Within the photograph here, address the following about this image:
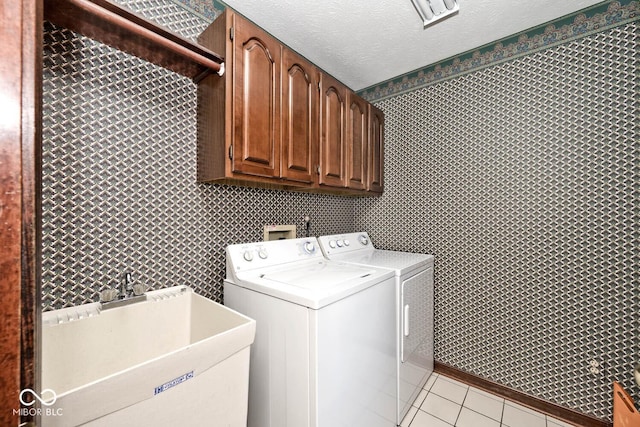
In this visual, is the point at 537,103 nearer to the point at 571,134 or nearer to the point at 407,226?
the point at 571,134

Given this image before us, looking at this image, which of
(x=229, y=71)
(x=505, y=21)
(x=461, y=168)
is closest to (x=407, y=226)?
(x=461, y=168)

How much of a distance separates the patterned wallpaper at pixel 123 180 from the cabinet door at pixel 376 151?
1.27m

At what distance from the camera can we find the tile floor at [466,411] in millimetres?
1692

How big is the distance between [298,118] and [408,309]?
147cm

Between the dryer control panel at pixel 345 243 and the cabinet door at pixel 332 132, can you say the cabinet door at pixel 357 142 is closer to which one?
the cabinet door at pixel 332 132

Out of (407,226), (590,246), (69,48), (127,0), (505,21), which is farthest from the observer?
(407,226)

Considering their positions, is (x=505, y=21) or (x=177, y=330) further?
(x=505, y=21)

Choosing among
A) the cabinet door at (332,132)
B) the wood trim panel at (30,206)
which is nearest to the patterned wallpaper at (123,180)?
the cabinet door at (332,132)

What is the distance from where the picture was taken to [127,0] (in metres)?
1.25

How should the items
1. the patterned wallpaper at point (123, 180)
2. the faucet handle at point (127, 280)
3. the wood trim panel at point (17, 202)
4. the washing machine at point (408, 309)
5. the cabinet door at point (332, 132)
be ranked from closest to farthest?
the wood trim panel at point (17, 202) → the patterned wallpaper at point (123, 180) → the faucet handle at point (127, 280) → the washing machine at point (408, 309) → the cabinet door at point (332, 132)

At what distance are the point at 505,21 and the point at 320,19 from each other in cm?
126

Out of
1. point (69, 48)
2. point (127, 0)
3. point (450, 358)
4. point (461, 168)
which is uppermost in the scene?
point (127, 0)

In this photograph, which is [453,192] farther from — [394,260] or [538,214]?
[394,260]

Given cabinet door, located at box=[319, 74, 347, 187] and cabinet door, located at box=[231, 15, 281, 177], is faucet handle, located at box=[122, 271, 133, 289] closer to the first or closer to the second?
cabinet door, located at box=[231, 15, 281, 177]
